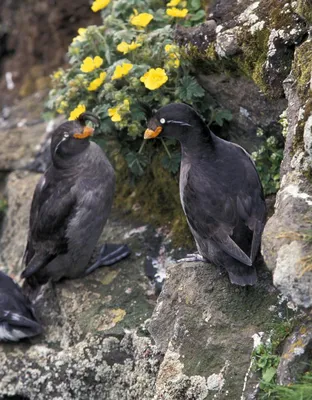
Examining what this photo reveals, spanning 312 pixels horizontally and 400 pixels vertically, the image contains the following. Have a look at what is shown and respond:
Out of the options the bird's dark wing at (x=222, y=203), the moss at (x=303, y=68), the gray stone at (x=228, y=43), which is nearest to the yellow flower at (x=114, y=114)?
the gray stone at (x=228, y=43)

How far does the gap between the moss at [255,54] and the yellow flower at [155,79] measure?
696mm

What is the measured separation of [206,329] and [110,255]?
198 cm

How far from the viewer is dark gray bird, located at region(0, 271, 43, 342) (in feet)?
22.0

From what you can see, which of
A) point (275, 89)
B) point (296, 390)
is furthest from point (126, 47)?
point (296, 390)

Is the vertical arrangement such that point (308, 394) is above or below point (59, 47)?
above

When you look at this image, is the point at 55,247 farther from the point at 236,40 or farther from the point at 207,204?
the point at 236,40

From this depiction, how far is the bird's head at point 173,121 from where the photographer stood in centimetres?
575

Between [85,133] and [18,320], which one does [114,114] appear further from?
[18,320]

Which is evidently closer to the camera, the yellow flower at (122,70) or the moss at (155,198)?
the yellow flower at (122,70)

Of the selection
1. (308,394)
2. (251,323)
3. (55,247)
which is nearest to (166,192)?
(55,247)

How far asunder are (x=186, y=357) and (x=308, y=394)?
1184 mm

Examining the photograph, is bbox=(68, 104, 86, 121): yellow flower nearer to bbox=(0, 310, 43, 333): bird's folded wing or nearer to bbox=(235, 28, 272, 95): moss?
bbox=(235, 28, 272, 95): moss

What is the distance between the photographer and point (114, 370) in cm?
605

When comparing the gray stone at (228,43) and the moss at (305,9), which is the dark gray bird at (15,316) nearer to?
the gray stone at (228,43)
